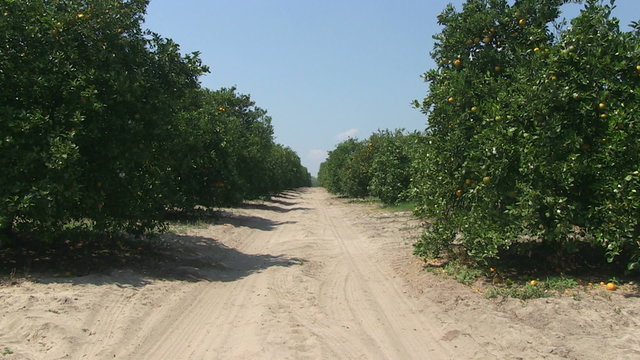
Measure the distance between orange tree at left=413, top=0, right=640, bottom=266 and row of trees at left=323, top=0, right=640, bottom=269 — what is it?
2 centimetres

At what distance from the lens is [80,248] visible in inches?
375

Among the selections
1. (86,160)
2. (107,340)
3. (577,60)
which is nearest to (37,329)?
(107,340)

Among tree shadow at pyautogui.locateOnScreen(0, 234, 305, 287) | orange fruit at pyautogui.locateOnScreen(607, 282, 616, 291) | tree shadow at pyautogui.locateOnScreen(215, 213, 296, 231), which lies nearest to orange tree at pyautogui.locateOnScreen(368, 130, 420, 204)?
tree shadow at pyautogui.locateOnScreen(215, 213, 296, 231)

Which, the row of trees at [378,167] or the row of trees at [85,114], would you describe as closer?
the row of trees at [85,114]

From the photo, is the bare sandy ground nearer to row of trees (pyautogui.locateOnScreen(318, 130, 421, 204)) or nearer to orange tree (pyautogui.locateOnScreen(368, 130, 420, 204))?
row of trees (pyautogui.locateOnScreen(318, 130, 421, 204))

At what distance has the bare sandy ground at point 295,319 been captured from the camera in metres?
5.13

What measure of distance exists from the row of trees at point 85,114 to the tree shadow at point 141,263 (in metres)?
0.66

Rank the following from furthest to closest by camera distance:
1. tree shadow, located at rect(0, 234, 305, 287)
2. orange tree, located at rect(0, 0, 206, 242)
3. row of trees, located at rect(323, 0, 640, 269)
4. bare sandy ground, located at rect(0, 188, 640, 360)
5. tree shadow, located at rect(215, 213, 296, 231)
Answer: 1. tree shadow, located at rect(215, 213, 296, 231)
2. tree shadow, located at rect(0, 234, 305, 287)
3. orange tree, located at rect(0, 0, 206, 242)
4. row of trees, located at rect(323, 0, 640, 269)
5. bare sandy ground, located at rect(0, 188, 640, 360)

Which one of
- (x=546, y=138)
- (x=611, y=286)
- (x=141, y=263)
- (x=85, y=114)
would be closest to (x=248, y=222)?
(x=141, y=263)

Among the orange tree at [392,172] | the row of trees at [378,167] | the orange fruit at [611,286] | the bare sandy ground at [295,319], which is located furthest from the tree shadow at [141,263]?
the orange tree at [392,172]

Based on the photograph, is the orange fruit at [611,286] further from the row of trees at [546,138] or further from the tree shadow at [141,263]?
the tree shadow at [141,263]

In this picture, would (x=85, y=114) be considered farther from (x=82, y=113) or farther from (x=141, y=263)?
(x=141, y=263)

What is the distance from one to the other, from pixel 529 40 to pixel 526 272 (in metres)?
3.90

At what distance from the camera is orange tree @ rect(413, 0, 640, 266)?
6.55m
